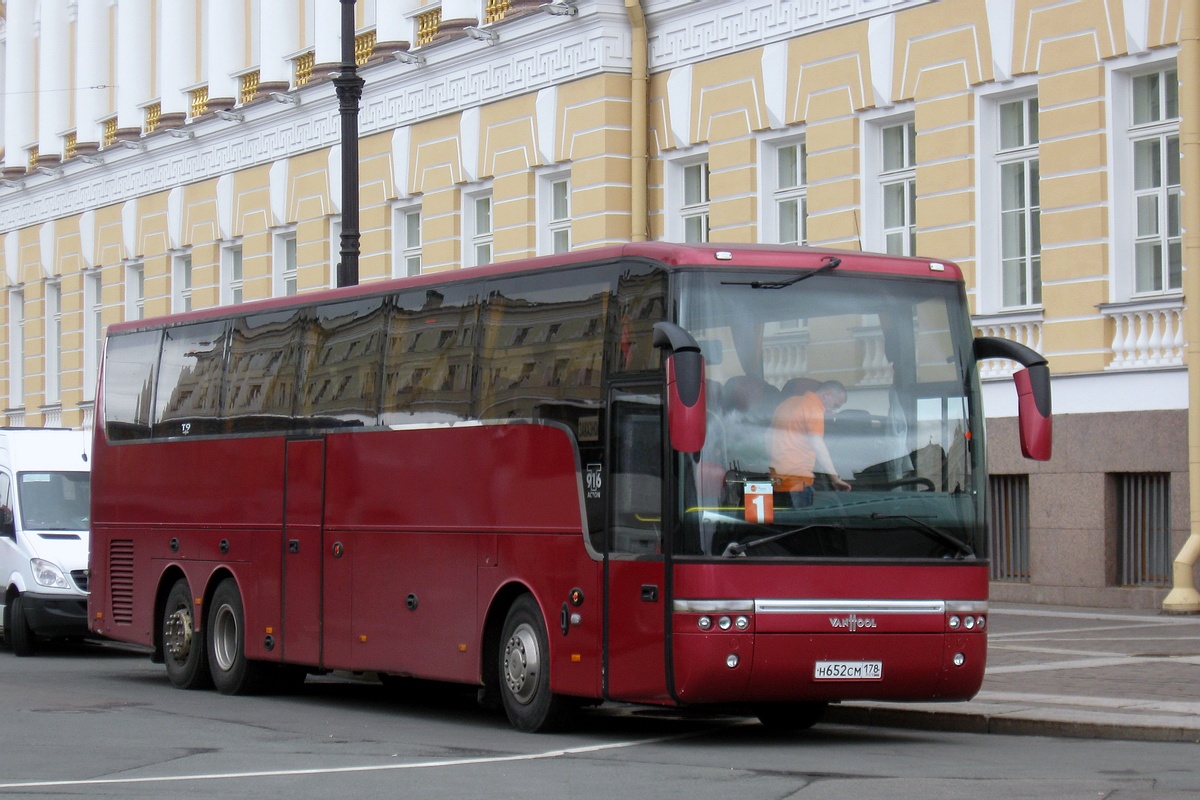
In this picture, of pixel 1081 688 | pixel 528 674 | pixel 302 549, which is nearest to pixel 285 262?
pixel 302 549

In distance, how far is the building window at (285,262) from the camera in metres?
38.6

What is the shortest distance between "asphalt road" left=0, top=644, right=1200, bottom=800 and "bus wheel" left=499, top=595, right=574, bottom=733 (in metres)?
0.17

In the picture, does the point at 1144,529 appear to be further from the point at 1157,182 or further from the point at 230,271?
the point at 230,271

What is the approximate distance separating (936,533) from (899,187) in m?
13.6

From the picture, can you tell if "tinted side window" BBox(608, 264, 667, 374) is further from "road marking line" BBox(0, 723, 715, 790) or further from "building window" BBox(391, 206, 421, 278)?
"building window" BBox(391, 206, 421, 278)

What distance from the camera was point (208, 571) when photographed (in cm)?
1825

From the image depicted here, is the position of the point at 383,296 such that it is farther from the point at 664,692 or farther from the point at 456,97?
the point at 456,97

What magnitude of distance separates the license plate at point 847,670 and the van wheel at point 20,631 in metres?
11.4

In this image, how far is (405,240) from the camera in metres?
35.5

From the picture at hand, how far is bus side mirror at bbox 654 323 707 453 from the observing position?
39.9ft

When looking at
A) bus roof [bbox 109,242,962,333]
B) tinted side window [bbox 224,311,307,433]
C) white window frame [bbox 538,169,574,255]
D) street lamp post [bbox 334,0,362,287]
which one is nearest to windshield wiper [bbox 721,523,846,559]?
bus roof [bbox 109,242,962,333]

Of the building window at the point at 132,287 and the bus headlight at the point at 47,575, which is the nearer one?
the bus headlight at the point at 47,575

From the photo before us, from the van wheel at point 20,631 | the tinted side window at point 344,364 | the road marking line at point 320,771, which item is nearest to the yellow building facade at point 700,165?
the tinted side window at point 344,364

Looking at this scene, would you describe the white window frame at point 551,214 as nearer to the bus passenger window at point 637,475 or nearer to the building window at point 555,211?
the building window at point 555,211
